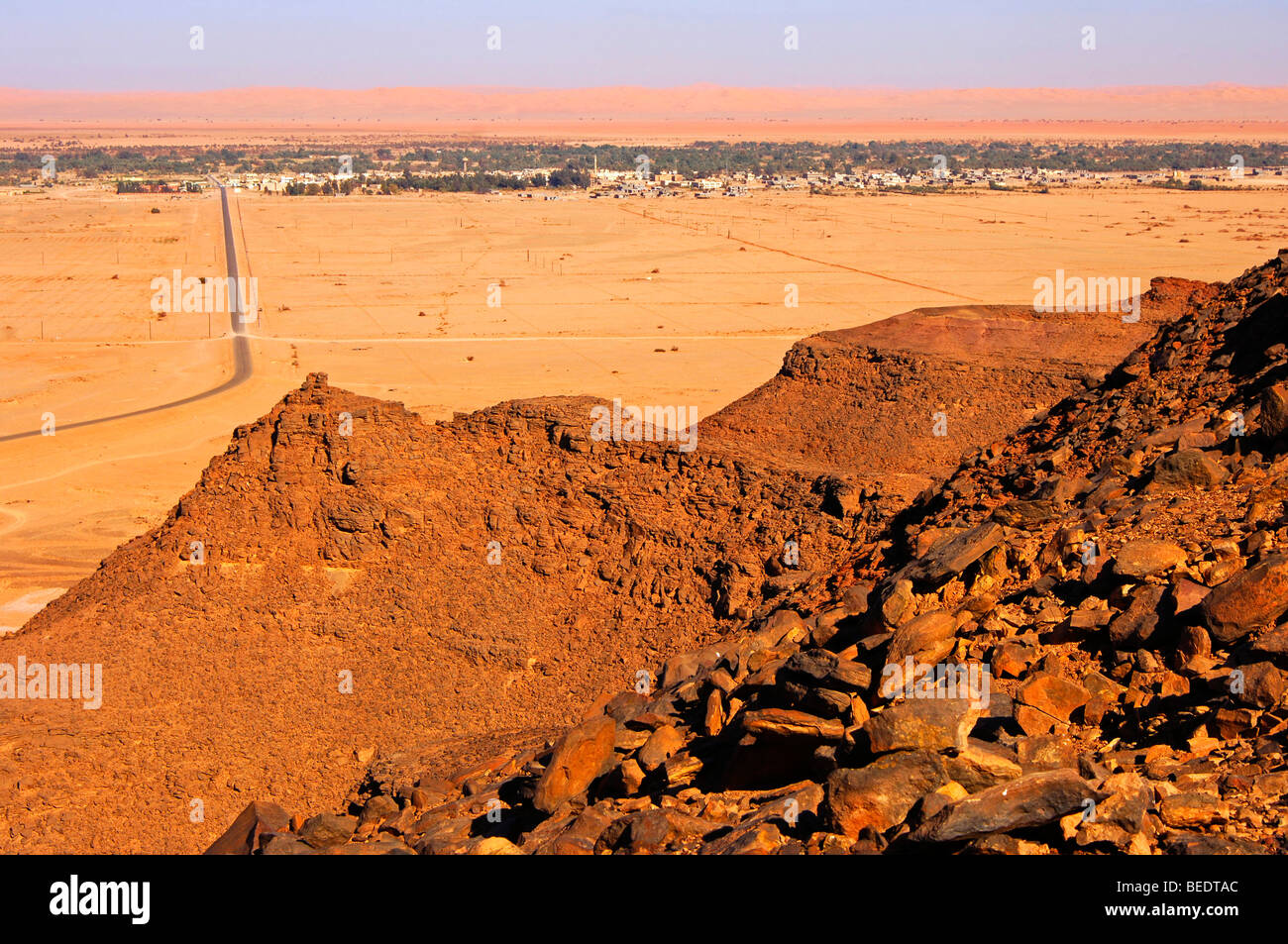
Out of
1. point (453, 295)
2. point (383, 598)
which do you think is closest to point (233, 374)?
point (453, 295)

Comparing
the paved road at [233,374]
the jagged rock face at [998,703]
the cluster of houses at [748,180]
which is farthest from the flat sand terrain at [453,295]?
the cluster of houses at [748,180]

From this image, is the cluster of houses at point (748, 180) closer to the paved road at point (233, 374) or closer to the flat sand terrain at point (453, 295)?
the flat sand terrain at point (453, 295)

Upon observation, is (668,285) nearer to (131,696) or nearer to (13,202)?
(131,696)

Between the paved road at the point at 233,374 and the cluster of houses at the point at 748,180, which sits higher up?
the cluster of houses at the point at 748,180

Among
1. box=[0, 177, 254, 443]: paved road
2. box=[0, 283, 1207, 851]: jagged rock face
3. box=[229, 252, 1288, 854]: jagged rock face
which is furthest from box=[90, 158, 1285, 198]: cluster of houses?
box=[229, 252, 1288, 854]: jagged rock face
